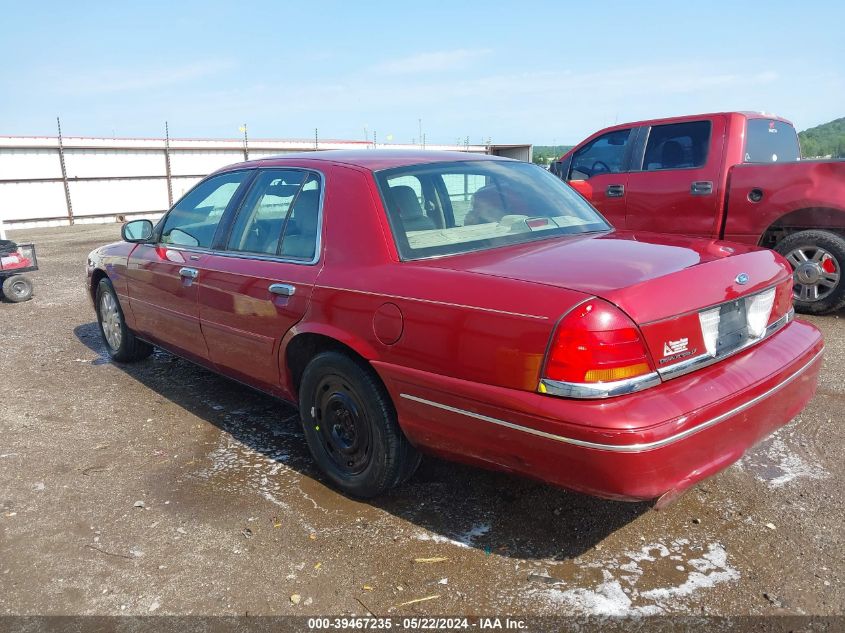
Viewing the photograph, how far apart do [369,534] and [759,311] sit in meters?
1.93

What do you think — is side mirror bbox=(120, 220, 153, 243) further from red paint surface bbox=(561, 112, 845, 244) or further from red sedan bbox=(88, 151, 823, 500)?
red paint surface bbox=(561, 112, 845, 244)

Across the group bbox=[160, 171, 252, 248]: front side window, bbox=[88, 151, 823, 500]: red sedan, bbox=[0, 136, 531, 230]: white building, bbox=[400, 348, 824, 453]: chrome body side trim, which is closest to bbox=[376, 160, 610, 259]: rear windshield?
bbox=[88, 151, 823, 500]: red sedan

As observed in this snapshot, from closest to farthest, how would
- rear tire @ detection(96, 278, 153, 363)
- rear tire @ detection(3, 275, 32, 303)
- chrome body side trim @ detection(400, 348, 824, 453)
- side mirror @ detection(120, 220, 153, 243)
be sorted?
chrome body side trim @ detection(400, 348, 824, 453), side mirror @ detection(120, 220, 153, 243), rear tire @ detection(96, 278, 153, 363), rear tire @ detection(3, 275, 32, 303)

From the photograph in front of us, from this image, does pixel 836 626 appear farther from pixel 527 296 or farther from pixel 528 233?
pixel 528 233

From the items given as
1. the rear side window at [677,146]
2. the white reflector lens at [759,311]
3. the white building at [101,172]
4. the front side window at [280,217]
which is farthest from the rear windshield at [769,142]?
the white building at [101,172]

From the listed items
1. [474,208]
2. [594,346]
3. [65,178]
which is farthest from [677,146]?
[65,178]

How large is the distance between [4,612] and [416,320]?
1.89 metres

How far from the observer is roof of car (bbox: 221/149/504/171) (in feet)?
11.1

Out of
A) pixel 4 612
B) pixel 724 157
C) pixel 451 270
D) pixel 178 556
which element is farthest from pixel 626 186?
pixel 4 612

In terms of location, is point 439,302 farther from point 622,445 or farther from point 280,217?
point 280,217

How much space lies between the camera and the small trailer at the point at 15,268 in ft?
26.6

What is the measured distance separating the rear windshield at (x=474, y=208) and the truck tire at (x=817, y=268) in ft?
11.7

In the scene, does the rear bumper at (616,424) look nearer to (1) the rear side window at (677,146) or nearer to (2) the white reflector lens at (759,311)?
(2) the white reflector lens at (759,311)

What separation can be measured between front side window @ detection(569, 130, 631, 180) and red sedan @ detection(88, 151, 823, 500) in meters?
3.88
